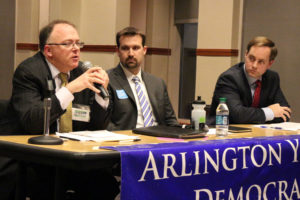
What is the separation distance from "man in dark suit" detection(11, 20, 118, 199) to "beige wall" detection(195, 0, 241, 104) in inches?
127

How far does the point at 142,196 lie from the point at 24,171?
0.58 meters

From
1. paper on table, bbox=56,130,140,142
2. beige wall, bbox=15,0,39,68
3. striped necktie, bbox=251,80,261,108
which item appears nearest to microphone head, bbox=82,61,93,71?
paper on table, bbox=56,130,140,142

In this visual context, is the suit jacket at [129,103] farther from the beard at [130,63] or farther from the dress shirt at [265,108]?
the dress shirt at [265,108]

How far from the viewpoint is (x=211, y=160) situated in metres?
2.34

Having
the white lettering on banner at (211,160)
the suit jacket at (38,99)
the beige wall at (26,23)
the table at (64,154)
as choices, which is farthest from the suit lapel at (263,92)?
the beige wall at (26,23)

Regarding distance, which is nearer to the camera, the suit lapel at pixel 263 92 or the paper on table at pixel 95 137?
the paper on table at pixel 95 137

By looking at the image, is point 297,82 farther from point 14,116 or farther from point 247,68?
point 14,116

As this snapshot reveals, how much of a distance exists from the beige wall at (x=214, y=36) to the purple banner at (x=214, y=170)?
3237mm

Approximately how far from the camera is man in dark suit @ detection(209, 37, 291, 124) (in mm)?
3695

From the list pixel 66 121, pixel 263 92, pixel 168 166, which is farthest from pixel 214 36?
pixel 168 166

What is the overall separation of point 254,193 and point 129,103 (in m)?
1.23

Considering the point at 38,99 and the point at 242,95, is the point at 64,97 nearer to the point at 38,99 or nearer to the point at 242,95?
the point at 38,99

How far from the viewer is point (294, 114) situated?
5.62 meters

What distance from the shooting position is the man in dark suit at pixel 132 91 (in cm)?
342
